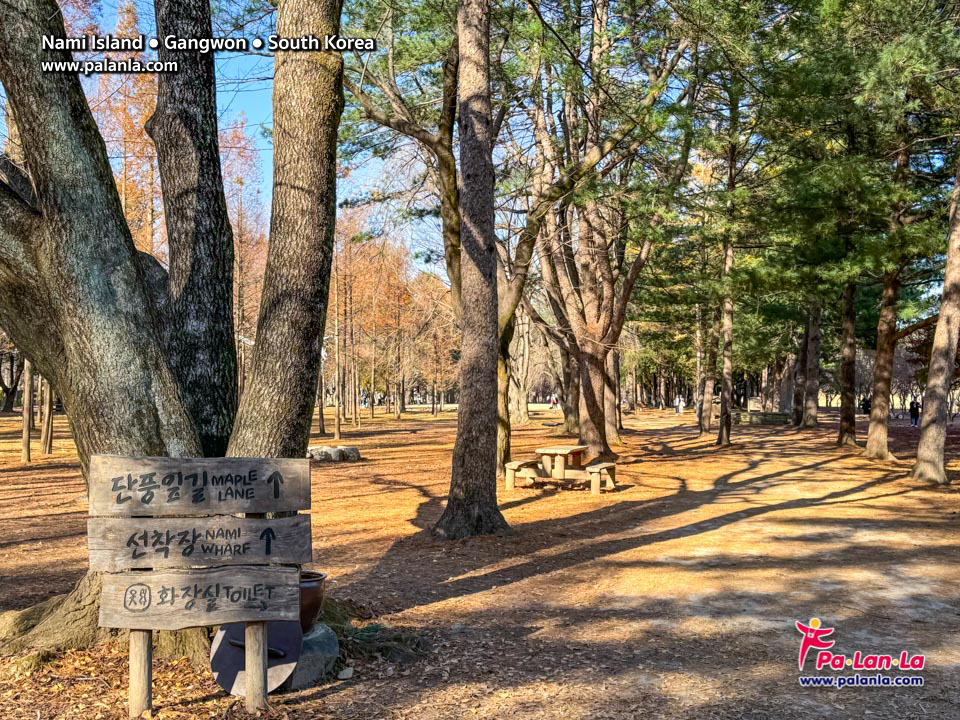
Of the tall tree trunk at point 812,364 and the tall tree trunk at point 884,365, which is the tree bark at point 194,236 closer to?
the tall tree trunk at point 884,365

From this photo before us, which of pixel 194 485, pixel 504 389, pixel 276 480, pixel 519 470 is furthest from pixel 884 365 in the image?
pixel 194 485

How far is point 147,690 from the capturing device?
4.16 m

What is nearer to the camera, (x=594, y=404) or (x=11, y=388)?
(x=594, y=404)

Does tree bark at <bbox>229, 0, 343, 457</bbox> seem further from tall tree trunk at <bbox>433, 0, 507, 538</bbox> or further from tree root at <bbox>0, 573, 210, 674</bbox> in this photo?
tall tree trunk at <bbox>433, 0, 507, 538</bbox>

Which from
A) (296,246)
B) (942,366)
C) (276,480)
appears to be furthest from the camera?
(942,366)

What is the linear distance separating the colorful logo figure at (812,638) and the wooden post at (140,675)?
3791 millimetres

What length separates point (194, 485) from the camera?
167 inches

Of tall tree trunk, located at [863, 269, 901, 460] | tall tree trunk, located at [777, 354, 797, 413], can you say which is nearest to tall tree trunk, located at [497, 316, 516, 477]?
tall tree trunk, located at [863, 269, 901, 460]

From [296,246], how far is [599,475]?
10248 mm

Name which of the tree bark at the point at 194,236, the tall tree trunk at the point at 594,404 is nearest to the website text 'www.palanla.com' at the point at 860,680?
the tree bark at the point at 194,236

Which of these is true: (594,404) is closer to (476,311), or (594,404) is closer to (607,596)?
(476,311)

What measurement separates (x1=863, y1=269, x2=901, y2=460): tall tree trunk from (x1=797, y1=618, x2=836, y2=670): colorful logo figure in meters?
15.6

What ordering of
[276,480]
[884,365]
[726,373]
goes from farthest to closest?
[726,373] < [884,365] < [276,480]

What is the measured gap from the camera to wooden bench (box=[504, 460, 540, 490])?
14566mm
